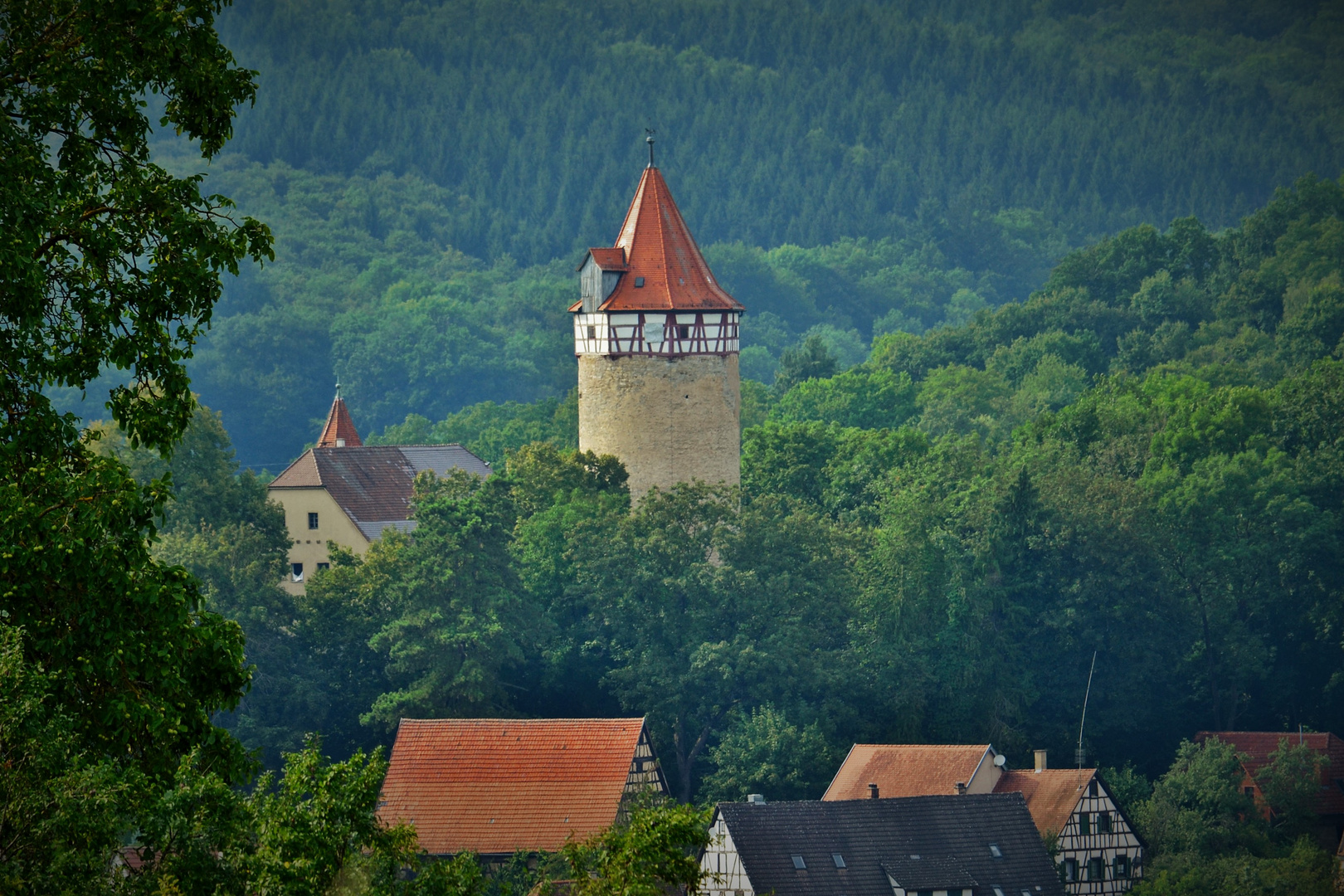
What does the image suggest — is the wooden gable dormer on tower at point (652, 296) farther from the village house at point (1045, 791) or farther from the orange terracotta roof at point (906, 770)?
the village house at point (1045, 791)

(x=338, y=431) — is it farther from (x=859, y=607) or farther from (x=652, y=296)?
(x=859, y=607)

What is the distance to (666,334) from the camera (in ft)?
179

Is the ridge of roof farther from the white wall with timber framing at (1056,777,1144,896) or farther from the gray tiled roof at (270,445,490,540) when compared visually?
the white wall with timber framing at (1056,777,1144,896)

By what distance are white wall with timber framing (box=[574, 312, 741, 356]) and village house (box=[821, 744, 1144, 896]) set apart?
32.7ft

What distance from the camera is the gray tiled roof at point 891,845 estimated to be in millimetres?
42094

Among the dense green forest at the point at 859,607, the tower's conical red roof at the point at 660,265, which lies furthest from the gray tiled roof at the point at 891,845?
the tower's conical red roof at the point at 660,265

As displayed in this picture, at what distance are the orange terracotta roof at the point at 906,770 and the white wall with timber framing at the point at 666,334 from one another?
9.80 metres

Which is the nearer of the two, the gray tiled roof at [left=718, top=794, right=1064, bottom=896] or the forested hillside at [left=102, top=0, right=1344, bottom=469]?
the gray tiled roof at [left=718, top=794, right=1064, bottom=896]

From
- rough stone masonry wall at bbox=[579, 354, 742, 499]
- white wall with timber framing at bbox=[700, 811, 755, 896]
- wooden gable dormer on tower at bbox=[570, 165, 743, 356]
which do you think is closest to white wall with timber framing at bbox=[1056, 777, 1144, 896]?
white wall with timber framing at bbox=[700, 811, 755, 896]

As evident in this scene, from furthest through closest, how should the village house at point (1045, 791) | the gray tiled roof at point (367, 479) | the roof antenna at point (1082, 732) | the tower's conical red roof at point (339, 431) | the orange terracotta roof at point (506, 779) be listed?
the tower's conical red roof at point (339, 431) → the gray tiled roof at point (367, 479) → the roof antenna at point (1082, 732) → the village house at point (1045, 791) → the orange terracotta roof at point (506, 779)

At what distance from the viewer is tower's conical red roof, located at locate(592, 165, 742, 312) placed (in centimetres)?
5488

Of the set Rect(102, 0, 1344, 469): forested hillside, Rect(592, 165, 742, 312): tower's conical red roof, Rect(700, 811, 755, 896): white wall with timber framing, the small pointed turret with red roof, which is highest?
Rect(102, 0, 1344, 469): forested hillside

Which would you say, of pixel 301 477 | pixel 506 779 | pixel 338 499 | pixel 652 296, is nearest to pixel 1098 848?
pixel 506 779

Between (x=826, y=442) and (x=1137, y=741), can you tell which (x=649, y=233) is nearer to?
(x=826, y=442)
